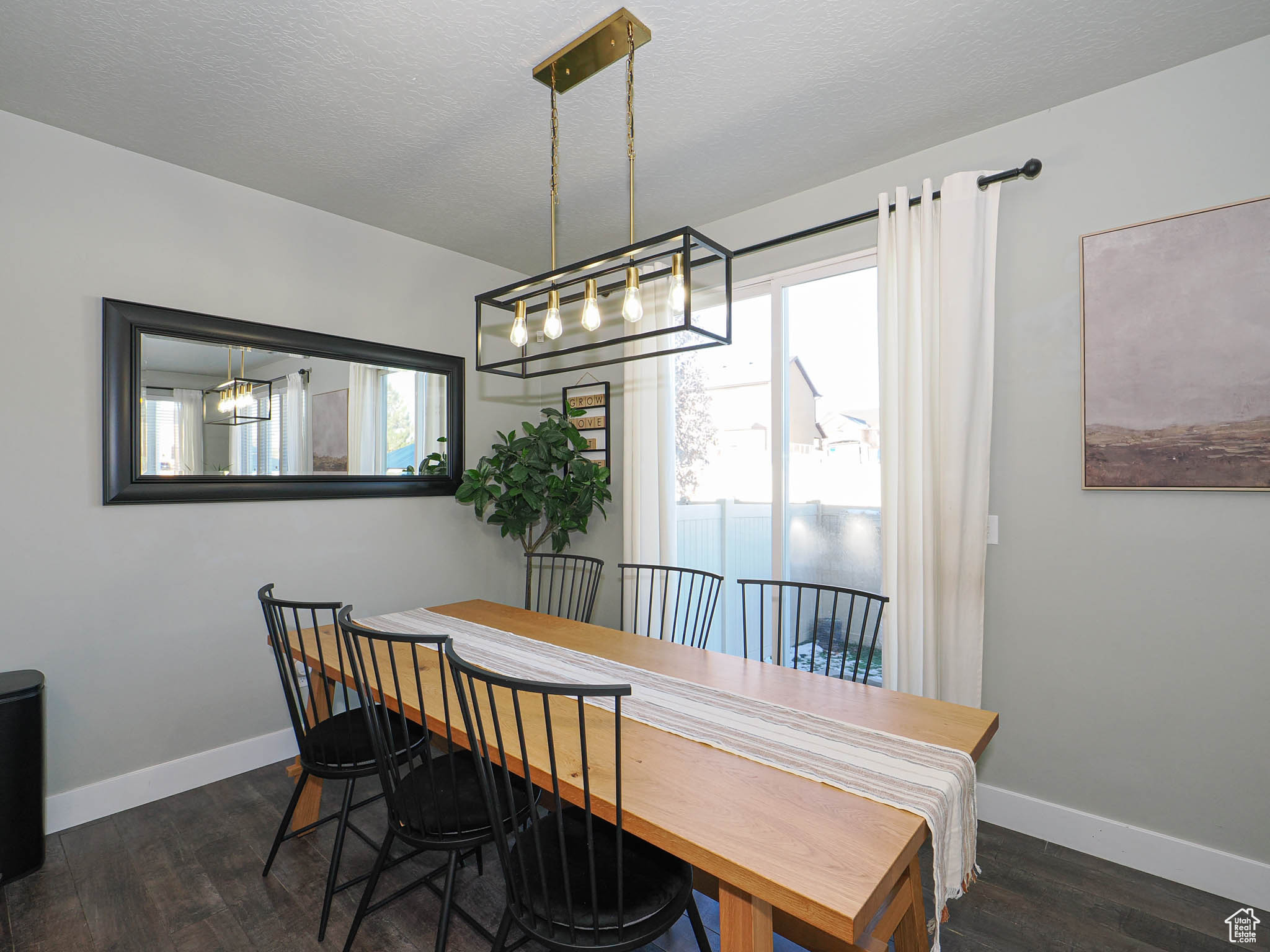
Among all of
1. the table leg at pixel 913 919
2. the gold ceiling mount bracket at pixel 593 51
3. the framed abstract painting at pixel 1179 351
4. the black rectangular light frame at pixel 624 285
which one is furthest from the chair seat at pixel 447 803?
the framed abstract painting at pixel 1179 351

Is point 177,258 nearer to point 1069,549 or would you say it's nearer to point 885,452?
point 885,452

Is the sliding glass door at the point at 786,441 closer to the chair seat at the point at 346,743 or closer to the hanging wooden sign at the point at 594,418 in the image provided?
the hanging wooden sign at the point at 594,418

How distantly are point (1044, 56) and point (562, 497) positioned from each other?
9.53ft

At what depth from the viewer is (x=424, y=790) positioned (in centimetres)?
182

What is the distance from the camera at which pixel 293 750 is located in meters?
3.12

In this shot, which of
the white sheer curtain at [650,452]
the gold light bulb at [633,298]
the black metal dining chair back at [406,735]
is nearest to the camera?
the black metal dining chair back at [406,735]

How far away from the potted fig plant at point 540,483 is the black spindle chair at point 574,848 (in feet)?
6.95

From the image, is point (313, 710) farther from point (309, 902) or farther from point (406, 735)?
point (406, 735)

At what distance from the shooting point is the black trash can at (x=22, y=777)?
2105 mm

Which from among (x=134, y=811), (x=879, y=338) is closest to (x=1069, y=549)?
(x=879, y=338)

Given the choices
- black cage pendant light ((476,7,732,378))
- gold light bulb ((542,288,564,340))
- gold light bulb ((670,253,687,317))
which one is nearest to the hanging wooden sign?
black cage pendant light ((476,7,732,378))

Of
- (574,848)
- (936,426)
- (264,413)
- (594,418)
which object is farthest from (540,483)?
(574,848)

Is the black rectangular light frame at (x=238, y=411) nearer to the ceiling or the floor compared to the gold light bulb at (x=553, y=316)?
nearer to the floor

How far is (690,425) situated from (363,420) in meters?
1.83
